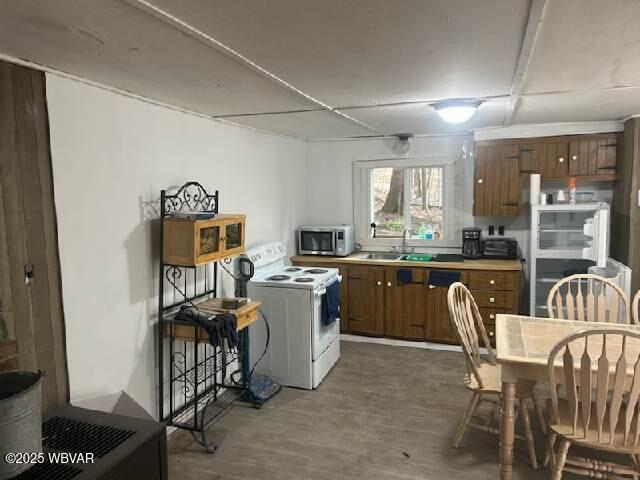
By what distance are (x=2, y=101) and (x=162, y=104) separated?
43.0 inches

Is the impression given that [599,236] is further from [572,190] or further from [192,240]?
[192,240]

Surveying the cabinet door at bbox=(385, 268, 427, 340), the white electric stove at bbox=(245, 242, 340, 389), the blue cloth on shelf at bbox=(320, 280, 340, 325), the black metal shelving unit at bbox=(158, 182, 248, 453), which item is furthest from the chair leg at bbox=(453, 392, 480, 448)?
the cabinet door at bbox=(385, 268, 427, 340)

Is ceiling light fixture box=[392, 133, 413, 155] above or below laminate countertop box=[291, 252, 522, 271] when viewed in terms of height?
above

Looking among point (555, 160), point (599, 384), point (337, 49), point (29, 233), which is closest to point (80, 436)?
point (29, 233)

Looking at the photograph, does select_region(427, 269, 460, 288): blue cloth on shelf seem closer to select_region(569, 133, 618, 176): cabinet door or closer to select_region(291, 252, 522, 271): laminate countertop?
select_region(291, 252, 522, 271): laminate countertop

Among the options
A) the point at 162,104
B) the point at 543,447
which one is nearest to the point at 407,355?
the point at 543,447

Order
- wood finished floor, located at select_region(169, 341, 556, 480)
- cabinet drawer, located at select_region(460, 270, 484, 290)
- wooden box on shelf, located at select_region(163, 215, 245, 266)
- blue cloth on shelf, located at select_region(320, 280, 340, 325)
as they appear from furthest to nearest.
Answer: cabinet drawer, located at select_region(460, 270, 484, 290)
blue cloth on shelf, located at select_region(320, 280, 340, 325)
wooden box on shelf, located at select_region(163, 215, 245, 266)
wood finished floor, located at select_region(169, 341, 556, 480)

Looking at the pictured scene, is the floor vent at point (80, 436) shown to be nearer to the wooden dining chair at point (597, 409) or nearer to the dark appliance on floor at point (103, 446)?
the dark appliance on floor at point (103, 446)

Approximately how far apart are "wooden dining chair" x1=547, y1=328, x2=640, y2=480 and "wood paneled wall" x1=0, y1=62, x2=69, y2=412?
8.08 feet

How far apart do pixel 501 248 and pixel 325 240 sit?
185 cm

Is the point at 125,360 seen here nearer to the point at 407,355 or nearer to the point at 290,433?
the point at 290,433

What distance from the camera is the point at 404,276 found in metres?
4.73

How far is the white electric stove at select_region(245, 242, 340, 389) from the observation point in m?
3.81

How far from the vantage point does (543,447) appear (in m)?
2.96
